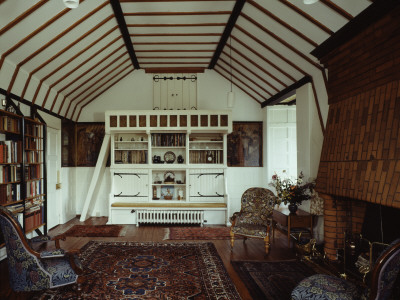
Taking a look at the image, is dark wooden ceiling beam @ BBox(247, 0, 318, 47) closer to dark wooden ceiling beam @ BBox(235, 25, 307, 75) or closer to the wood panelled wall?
the wood panelled wall

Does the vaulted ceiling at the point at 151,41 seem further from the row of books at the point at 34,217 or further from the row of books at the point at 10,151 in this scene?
the row of books at the point at 34,217

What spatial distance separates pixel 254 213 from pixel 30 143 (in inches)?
170

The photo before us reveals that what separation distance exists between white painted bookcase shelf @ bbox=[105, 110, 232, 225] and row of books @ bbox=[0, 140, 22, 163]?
2.45m

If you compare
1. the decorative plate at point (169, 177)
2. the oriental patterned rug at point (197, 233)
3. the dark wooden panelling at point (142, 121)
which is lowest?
the oriental patterned rug at point (197, 233)

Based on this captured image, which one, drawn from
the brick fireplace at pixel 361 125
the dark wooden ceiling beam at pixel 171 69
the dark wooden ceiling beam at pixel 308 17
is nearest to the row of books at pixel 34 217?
the dark wooden ceiling beam at pixel 171 69

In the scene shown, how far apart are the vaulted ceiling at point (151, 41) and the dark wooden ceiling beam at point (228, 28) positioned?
17mm

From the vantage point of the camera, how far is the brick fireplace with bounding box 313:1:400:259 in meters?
2.90

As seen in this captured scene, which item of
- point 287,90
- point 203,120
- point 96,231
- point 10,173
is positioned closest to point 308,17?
point 287,90

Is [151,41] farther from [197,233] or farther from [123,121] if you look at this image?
[197,233]

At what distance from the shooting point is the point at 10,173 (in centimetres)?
461

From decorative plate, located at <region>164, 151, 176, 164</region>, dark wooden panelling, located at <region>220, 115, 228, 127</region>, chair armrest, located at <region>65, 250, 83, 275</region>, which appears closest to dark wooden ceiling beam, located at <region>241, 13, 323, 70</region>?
dark wooden panelling, located at <region>220, 115, 228, 127</region>

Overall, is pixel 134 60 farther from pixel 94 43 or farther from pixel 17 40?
pixel 17 40

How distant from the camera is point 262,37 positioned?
17.1ft

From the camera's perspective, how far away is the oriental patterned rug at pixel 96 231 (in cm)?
607
